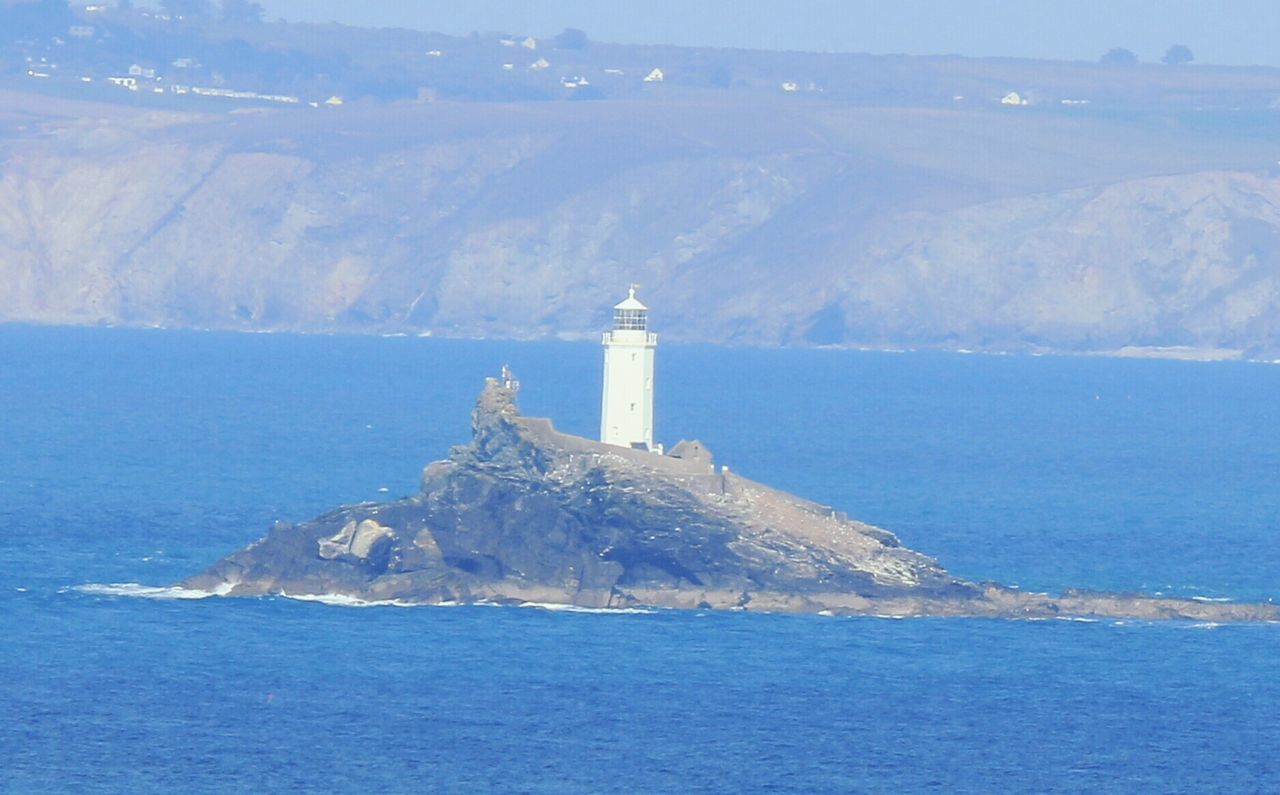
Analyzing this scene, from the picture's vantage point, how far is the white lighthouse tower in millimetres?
72812

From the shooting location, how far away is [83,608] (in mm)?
68000

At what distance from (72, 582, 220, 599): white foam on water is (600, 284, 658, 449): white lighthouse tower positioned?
1088 centimetres

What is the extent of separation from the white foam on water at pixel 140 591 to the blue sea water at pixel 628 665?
0.27 meters

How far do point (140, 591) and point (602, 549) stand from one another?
11.5 metres

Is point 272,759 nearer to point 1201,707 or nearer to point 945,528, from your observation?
point 1201,707

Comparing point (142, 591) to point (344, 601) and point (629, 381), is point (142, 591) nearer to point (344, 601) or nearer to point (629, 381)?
→ point (344, 601)

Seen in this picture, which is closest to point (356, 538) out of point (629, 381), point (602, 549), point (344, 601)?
point (344, 601)

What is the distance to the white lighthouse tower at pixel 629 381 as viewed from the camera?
72812mm

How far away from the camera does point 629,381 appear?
73125mm

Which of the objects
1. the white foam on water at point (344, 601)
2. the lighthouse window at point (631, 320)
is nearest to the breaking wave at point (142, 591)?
the white foam on water at point (344, 601)

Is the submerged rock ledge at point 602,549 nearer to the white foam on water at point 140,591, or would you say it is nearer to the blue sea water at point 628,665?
the white foam on water at point 140,591

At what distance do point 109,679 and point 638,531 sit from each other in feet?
45.1

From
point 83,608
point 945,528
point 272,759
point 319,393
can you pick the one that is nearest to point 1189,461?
point 945,528

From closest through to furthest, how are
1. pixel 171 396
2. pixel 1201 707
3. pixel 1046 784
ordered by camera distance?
pixel 1046 784, pixel 1201 707, pixel 171 396
